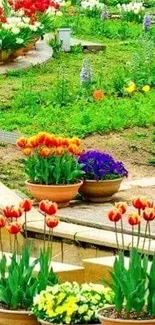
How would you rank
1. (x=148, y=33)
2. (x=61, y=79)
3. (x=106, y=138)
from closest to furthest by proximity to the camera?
(x=106, y=138) → (x=61, y=79) → (x=148, y=33)

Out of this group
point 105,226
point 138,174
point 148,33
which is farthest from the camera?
point 148,33

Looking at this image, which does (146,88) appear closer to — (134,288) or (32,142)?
(32,142)

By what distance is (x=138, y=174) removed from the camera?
13.5 m

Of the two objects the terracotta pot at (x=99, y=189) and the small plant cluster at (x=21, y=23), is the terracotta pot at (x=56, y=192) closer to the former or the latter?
the terracotta pot at (x=99, y=189)

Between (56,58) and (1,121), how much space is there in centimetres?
526

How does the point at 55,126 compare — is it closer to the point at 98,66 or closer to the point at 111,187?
the point at 111,187

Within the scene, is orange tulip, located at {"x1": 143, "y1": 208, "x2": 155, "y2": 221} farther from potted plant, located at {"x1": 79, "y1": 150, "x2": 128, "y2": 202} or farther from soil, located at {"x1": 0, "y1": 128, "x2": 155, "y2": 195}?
soil, located at {"x1": 0, "y1": 128, "x2": 155, "y2": 195}

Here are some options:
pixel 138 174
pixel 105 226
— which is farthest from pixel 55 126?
pixel 105 226

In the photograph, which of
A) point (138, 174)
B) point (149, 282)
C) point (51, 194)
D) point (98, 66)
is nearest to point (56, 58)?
point (98, 66)

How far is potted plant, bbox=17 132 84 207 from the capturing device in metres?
12.1

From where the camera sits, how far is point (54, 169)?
A: 477 inches

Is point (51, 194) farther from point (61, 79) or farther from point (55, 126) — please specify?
point (61, 79)

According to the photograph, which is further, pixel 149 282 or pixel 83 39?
pixel 83 39

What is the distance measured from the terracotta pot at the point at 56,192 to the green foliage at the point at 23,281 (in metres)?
Answer: 2.87
